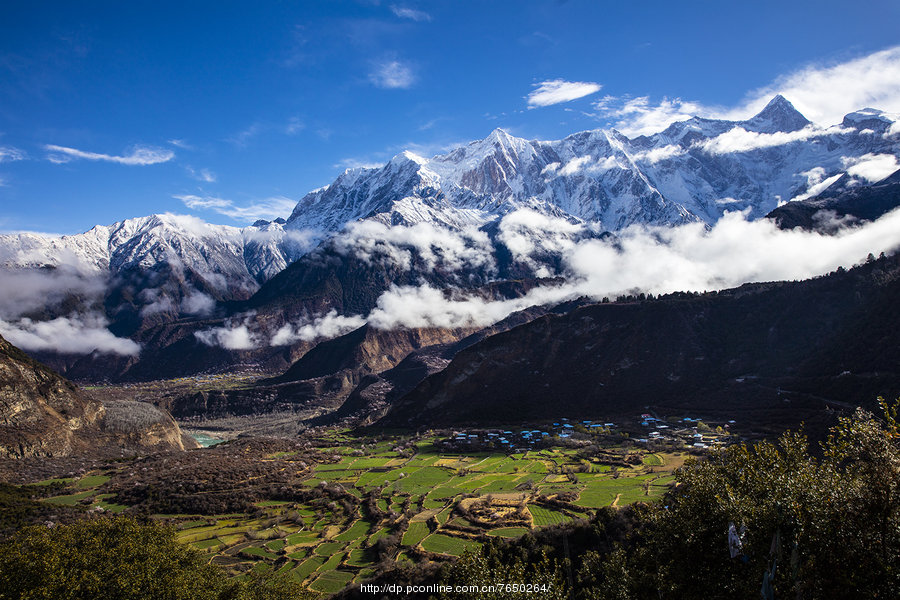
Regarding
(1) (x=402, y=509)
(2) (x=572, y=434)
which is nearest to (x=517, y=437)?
(2) (x=572, y=434)

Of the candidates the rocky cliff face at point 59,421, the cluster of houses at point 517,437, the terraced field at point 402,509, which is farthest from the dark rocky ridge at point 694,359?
the rocky cliff face at point 59,421

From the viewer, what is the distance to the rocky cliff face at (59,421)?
103438 millimetres

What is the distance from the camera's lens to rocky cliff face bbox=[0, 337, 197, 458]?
103438 mm

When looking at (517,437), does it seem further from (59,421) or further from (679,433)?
(59,421)

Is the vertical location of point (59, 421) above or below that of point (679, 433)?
above

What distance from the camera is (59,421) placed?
11231cm

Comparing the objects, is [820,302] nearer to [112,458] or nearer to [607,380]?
[607,380]

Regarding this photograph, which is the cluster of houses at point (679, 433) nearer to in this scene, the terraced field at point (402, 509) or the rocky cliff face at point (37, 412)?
the terraced field at point (402, 509)

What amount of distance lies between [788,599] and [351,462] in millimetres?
89733

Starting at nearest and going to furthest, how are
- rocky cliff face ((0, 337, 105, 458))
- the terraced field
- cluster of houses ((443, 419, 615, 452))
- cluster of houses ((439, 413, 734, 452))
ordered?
the terraced field → cluster of houses ((439, 413, 734, 452)) → cluster of houses ((443, 419, 615, 452)) → rocky cliff face ((0, 337, 105, 458))

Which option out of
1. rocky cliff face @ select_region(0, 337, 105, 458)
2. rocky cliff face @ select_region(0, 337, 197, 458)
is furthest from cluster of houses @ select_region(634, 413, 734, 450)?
rocky cliff face @ select_region(0, 337, 105, 458)

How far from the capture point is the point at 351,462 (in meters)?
99.1

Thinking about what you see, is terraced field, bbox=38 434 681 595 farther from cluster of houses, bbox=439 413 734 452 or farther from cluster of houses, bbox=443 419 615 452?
cluster of houses, bbox=439 413 734 452

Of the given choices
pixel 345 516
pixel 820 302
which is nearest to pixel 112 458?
pixel 345 516
